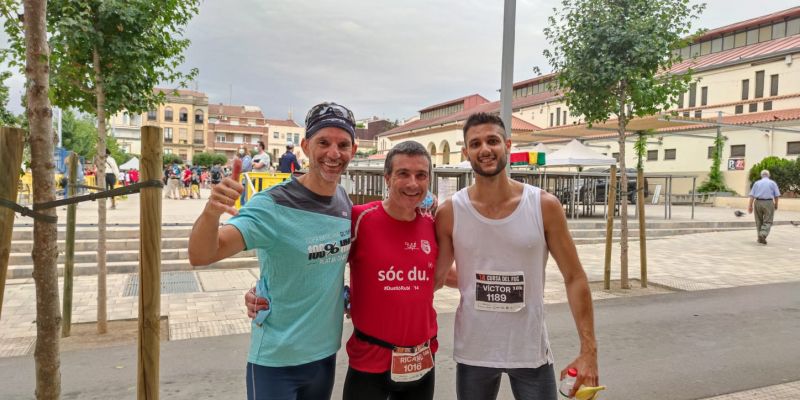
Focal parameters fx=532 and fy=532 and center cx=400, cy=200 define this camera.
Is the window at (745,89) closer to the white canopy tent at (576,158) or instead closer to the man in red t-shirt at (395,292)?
the white canopy tent at (576,158)

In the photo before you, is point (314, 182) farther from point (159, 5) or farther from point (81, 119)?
point (81, 119)

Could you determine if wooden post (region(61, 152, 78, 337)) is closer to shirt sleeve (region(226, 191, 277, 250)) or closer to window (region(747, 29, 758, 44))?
shirt sleeve (region(226, 191, 277, 250))

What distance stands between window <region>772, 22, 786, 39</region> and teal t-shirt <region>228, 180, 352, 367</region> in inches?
1897

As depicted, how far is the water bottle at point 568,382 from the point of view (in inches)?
92.4

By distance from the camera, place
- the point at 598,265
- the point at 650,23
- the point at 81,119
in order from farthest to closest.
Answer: the point at 81,119, the point at 598,265, the point at 650,23

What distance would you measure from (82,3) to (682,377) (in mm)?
6774

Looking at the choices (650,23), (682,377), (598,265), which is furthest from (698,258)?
(682,377)

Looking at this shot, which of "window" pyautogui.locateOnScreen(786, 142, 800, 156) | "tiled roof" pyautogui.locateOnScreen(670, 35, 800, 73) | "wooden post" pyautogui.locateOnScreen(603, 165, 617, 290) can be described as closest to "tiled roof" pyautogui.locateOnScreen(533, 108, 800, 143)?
"window" pyautogui.locateOnScreen(786, 142, 800, 156)

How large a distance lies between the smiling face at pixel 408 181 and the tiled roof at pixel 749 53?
36.0 m

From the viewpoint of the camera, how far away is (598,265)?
11016 mm

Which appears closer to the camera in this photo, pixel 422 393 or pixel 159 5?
pixel 422 393

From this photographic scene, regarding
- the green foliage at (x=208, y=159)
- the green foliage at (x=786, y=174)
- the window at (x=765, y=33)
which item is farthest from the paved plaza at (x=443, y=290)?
the green foliage at (x=208, y=159)

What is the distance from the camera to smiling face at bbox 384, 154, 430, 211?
2.35 metres

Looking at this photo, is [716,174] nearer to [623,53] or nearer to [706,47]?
[706,47]
